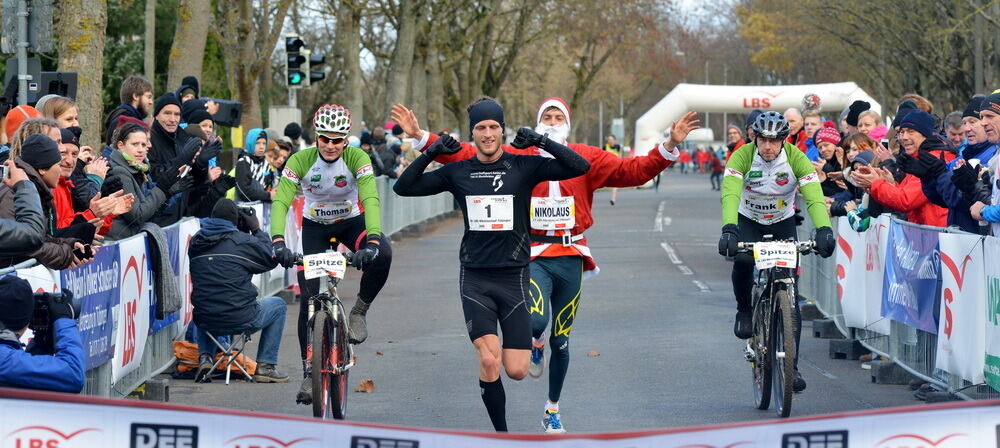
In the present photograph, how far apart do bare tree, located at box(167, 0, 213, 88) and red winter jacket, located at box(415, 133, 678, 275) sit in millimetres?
13528

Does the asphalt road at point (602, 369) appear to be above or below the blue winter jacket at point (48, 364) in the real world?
below

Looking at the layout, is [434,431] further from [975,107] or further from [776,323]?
[975,107]

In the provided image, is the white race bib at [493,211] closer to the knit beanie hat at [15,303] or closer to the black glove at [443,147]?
the black glove at [443,147]

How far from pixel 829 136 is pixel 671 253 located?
9808 mm

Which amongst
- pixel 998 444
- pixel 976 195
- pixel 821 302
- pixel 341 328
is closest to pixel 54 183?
pixel 341 328

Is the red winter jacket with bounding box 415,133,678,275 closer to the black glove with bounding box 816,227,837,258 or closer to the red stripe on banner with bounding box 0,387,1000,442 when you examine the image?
the black glove with bounding box 816,227,837,258

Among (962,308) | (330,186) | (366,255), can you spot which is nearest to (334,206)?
(330,186)

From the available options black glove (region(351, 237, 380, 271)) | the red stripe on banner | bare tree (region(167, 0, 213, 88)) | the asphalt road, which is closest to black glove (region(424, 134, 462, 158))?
black glove (region(351, 237, 380, 271))

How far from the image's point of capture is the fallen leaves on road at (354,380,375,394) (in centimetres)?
1124

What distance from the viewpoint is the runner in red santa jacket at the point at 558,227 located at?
9141mm

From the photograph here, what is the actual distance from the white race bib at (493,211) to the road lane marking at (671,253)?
14.9 meters

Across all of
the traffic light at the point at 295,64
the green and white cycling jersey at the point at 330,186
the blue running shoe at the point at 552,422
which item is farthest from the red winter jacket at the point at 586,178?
the traffic light at the point at 295,64

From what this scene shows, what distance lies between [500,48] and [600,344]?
5025cm

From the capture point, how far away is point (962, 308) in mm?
9758
